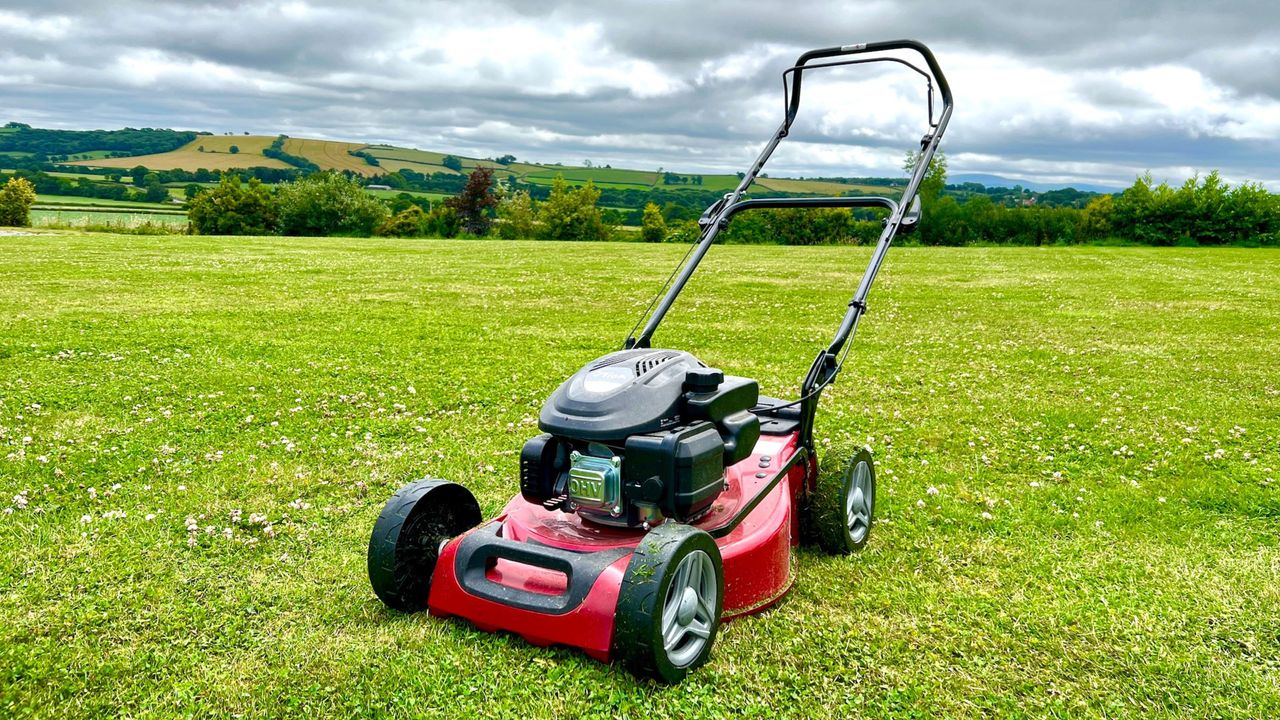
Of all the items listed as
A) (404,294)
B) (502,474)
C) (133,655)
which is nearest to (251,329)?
(404,294)

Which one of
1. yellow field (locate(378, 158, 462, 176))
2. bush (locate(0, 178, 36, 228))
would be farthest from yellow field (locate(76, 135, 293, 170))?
bush (locate(0, 178, 36, 228))

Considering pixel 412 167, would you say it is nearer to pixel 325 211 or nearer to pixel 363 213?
pixel 363 213

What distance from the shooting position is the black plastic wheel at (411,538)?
391 cm

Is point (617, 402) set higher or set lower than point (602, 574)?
higher

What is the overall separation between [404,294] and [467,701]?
13813mm

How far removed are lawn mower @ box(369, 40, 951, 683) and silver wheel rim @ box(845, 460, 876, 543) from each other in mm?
668

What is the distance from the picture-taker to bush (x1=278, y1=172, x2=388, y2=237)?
150ft

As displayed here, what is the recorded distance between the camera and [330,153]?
8981 centimetres

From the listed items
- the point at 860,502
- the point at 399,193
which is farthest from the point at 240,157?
the point at 860,502

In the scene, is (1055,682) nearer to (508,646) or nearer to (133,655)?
(508,646)

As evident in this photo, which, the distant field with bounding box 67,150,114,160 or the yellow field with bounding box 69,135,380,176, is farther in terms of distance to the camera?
the distant field with bounding box 67,150,114,160

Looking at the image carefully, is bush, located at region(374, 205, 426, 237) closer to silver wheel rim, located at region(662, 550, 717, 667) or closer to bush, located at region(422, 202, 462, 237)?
bush, located at region(422, 202, 462, 237)

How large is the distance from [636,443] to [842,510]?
158cm

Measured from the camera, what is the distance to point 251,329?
37.6 ft
